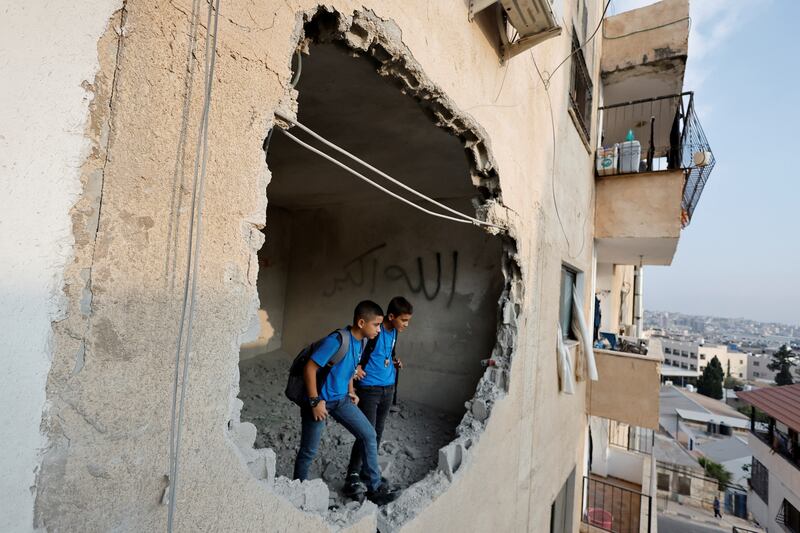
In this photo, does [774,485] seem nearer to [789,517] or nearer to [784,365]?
[789,517]

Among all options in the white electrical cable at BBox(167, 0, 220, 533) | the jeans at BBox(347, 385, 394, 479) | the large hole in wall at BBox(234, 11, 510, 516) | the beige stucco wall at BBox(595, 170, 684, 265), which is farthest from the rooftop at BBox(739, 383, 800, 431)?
the white electrical cable at BBox(167, 0, 220, 533)

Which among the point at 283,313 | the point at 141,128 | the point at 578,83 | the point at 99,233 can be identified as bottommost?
the point at 283,313

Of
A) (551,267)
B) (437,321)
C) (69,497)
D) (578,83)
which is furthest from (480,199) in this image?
(578,83)

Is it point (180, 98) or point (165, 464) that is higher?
point (180, 98)

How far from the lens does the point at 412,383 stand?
224 inches

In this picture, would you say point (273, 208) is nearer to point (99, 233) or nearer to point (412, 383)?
point (412, 383)

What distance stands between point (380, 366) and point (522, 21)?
291cm

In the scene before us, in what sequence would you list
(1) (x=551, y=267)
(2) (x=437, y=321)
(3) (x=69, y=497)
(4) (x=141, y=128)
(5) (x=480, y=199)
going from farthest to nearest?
(2) (x=437, y=321), (1) (x=551, y=267), (5) (x=480, y=199), (4) (x=141, y=128), (3) (x=69, y=497)

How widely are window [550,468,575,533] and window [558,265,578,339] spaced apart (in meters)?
2.28

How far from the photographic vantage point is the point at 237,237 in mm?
1354

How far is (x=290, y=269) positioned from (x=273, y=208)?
3.70ft

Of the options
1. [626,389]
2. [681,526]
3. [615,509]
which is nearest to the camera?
[626,389]

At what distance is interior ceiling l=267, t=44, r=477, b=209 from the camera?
287 cm

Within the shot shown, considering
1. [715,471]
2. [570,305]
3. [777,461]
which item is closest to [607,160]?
[570,305]
